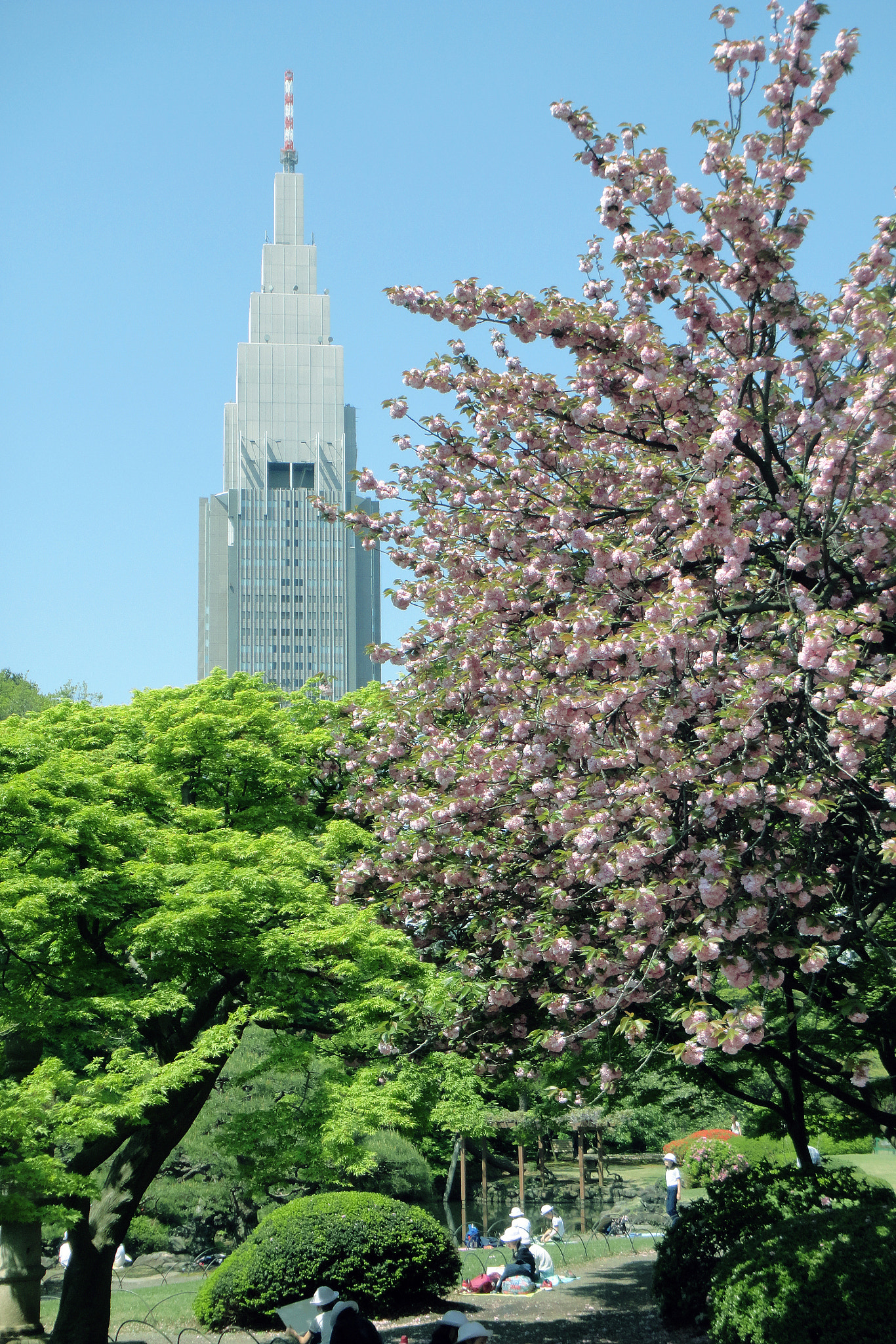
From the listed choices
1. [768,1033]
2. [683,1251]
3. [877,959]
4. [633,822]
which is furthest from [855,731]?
[683,1251]

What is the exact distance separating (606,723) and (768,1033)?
4886 mm

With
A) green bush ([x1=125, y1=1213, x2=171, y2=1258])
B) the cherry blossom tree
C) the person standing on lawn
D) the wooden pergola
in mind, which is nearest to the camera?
the cherry blossom tree

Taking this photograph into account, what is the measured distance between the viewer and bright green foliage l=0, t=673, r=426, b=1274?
33.3ft

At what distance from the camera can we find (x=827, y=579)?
6105 millimetres

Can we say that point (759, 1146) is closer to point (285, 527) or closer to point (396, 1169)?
point (396, 1169)

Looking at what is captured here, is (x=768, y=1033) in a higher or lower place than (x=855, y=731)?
lower

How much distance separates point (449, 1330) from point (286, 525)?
132 m

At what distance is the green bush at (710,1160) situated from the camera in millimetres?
18627

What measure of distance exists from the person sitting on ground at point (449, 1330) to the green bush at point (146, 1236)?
1808 centimetres

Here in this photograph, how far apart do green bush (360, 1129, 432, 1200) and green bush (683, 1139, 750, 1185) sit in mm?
6239

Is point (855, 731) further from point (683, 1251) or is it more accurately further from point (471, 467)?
point (683, 1251)

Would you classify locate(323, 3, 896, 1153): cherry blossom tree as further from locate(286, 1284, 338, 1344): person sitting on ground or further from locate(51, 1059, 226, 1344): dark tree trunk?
locate(51, 1059, 226, 1344): dark tree trunk

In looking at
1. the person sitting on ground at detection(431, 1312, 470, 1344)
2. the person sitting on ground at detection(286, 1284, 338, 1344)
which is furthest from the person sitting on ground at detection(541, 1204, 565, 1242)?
the person sitting on ground at detection(431, 1312, 470, 1344)

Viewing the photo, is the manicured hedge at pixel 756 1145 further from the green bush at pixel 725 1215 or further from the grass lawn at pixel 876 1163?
the green bush at pixel 725 1215
